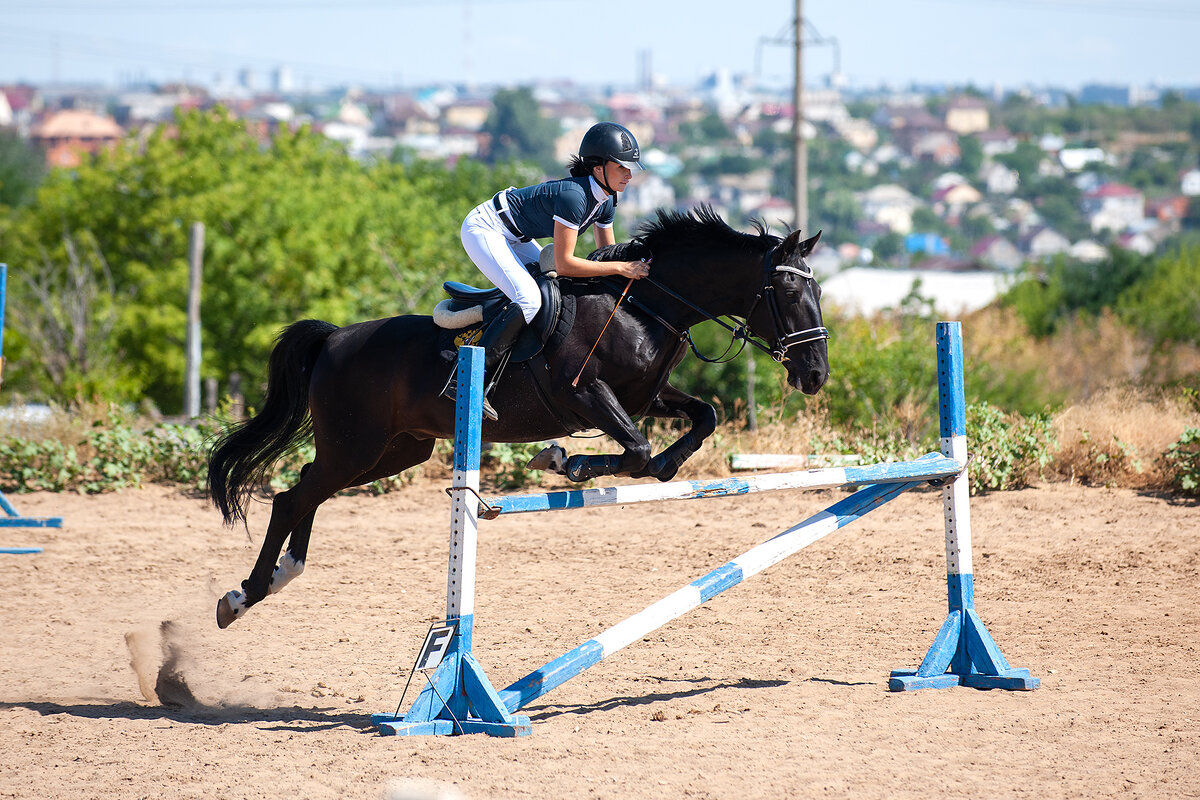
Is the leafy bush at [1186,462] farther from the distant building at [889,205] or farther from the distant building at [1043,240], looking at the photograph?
the distant building at [889,205]

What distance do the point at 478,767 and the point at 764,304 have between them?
2.27 m

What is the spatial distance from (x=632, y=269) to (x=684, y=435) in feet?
2.73

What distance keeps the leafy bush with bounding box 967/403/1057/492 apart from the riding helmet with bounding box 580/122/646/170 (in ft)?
16.2

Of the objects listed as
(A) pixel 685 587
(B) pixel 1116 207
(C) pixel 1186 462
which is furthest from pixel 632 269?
(B) pixel 1116 207

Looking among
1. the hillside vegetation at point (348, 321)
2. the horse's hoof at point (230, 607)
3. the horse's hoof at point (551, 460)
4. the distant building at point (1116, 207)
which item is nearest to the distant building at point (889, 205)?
the distant building at point (1116, 207)

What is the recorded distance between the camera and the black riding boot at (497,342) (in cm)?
526

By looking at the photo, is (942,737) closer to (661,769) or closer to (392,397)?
(661,769)

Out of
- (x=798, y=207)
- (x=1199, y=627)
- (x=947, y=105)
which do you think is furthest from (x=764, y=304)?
(x=947, y=105)

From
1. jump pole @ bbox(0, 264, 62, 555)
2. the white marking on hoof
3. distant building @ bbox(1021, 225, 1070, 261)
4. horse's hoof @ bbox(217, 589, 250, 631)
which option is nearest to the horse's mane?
the white marking on hoof

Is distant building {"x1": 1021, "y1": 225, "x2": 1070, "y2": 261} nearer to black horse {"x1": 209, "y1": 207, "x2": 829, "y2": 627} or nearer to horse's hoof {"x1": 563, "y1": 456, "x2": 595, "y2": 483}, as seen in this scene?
black horse {"x1": 209, "y1": 207, "x2": 829, "y2": 627}

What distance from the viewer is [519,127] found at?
16512 cm

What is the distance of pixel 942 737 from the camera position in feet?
14.9

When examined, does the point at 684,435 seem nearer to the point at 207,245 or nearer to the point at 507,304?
the point at 507,304

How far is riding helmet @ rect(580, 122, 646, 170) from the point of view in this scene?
512 centimetres
